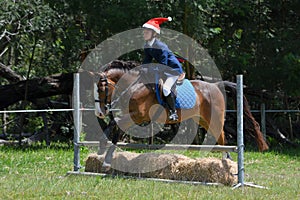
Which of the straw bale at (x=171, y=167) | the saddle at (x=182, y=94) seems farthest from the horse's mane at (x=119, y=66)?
the straw bale at (x=171, y=167)

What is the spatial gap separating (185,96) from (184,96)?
0.02 meters

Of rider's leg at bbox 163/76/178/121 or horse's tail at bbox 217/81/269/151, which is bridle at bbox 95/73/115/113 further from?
horse's tail at bbox 217/81/269/151

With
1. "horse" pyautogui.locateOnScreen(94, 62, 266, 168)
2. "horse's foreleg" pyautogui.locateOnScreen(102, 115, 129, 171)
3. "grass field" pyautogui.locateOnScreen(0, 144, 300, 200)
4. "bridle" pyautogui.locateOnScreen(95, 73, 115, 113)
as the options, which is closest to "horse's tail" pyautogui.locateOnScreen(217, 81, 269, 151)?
"horse" pyautogui.locateOnScreen(94, 62, 266, 168)

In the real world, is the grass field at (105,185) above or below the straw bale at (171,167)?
below

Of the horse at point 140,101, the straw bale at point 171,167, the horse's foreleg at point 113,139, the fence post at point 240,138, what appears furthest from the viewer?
the horse's foreleg at point 113,139

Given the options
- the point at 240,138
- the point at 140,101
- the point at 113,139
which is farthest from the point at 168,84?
the point at 240,138

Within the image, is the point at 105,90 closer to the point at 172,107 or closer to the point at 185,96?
the point at 172,107

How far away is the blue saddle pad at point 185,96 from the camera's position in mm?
8969

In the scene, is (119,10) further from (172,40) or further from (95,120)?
(95,120)

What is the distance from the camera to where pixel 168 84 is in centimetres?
871

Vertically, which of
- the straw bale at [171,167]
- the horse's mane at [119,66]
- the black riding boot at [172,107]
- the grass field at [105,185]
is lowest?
the grass field at [105,185]

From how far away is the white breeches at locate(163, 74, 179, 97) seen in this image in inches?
341

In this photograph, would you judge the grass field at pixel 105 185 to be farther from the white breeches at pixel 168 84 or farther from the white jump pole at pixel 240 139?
the white breeches at pixel 168 84

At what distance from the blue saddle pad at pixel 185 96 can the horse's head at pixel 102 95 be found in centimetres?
124
